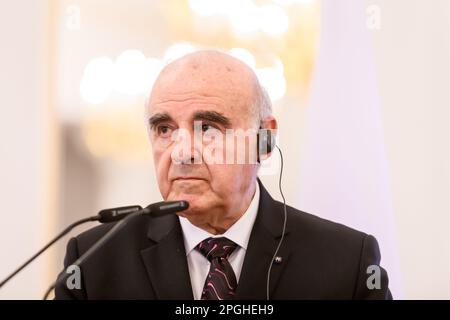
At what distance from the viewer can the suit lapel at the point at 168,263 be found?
1.73 m

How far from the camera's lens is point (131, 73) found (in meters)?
2.21

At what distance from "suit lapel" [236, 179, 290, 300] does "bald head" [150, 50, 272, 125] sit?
1.09ft

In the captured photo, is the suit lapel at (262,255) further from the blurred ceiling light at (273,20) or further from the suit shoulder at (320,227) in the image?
the blurred ceiling light at (273,20)

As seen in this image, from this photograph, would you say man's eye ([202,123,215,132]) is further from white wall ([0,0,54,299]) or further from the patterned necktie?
white wall ([0,0,54,299])

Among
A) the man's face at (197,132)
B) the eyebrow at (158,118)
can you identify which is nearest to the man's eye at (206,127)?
the man's face at (197,132)

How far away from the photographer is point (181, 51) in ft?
7.06

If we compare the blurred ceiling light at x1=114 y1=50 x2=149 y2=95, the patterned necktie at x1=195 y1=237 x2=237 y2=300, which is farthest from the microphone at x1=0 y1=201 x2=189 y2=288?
the blurred ceiling light at x1=114 y1=50 x2=149 y2=95

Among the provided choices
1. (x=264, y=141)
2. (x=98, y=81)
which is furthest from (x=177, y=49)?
(x=264, y=141)

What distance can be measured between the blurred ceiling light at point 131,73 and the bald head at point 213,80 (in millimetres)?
347

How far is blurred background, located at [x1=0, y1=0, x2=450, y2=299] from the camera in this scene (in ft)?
6.90
